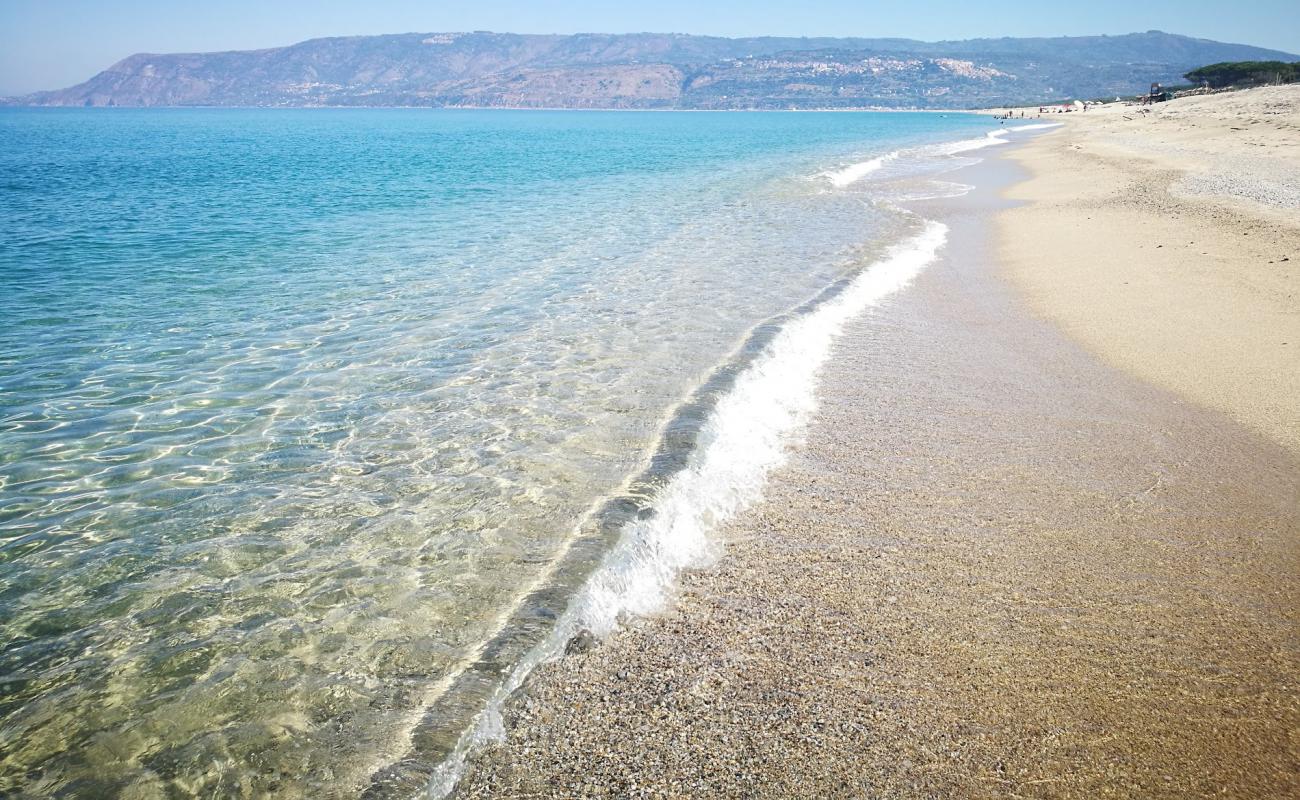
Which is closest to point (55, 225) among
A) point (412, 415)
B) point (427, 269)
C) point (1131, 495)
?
point (427, 269)

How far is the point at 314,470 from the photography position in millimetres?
5621

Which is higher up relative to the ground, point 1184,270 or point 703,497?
point 1184,270

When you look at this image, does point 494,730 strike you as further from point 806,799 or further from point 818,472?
point 818,472

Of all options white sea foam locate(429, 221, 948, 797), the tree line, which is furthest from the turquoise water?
the tree line

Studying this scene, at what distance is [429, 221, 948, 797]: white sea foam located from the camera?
143 inches

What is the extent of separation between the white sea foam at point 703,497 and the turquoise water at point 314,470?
0.16m

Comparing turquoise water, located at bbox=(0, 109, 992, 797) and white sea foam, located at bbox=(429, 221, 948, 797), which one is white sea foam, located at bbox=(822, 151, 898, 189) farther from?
white sea foam, located at bbox=(429, 221, 948, 797)

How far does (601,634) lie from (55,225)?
78.3 ft

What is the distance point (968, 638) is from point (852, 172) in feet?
104

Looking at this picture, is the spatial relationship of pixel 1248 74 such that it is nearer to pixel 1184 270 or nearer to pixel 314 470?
pixel 1184 270

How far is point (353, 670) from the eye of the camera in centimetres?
355

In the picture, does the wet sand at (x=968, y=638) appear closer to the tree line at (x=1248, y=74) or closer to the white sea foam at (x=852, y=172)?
the white sea foam at (x=852, y=172)

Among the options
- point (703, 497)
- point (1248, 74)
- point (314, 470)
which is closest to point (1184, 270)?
point (703, 497)

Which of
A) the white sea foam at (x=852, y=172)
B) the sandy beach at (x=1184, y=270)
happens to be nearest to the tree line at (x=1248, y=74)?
the white sea foam at (x=852, y=172)
